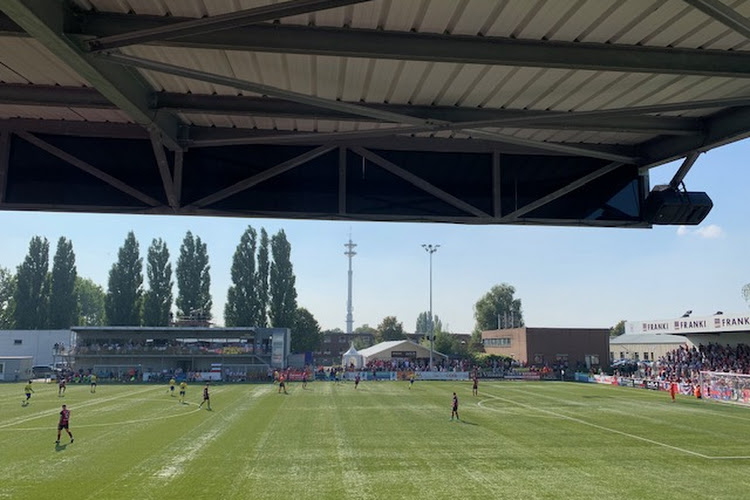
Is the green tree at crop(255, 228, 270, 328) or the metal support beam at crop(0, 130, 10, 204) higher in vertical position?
the green tree at crop(255, 228, 270, 328)

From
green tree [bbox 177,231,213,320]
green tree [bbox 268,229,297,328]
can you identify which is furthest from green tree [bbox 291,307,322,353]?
green tree [bbox 177,231,213,320]

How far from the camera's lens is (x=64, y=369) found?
194 feet

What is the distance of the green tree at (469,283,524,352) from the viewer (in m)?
120

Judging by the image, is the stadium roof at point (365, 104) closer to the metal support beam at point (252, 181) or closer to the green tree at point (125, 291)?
the metal support beam at point (252, 181)

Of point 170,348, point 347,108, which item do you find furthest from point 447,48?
point 170,348

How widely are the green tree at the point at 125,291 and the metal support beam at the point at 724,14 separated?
7427 cm

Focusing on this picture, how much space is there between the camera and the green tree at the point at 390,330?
116562mm

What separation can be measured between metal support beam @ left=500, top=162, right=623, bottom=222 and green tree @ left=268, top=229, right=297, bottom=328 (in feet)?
222

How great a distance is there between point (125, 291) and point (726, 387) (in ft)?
210

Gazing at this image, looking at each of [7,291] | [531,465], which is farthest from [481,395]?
[7,291]

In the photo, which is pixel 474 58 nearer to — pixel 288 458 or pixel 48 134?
pixel 48 134

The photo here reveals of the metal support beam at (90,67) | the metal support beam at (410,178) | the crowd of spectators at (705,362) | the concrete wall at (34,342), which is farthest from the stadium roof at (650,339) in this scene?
the metal support beam at (90,67)

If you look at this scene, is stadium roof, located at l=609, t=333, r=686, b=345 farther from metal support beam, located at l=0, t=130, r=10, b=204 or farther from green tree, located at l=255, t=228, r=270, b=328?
metal support beam, located at l=0, t=130, r=10, b=204

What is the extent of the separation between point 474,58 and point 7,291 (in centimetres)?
10888
